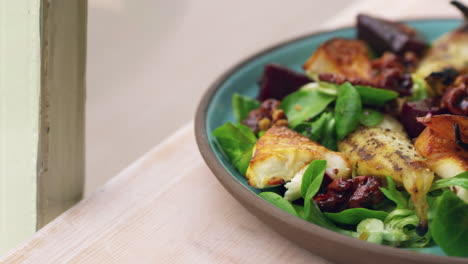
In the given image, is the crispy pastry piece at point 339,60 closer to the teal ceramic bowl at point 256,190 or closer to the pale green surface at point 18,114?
the teal ceramic bowl at point 256,190

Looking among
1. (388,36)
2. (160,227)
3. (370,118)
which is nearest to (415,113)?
(370,118)

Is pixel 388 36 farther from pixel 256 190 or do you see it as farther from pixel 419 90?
pixel 256 190

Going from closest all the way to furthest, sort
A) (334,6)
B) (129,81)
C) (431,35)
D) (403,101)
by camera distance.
A: (403,101)
(431,35)
(129,81)
(334,6)

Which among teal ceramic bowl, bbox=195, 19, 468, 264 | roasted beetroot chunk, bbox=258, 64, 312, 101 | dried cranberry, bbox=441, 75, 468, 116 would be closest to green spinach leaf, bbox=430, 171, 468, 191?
teal ceramic bowl, bbox=195, 19, 468, 264

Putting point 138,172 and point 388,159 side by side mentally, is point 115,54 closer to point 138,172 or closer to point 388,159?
point 138,172

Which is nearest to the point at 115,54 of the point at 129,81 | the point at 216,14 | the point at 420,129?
the point at 129,81

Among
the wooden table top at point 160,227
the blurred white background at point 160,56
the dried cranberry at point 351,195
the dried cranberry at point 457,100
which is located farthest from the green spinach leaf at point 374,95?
the blurred white background at point 160,56

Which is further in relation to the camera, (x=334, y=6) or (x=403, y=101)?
(x=334, y=6)

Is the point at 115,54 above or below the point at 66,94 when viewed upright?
below
